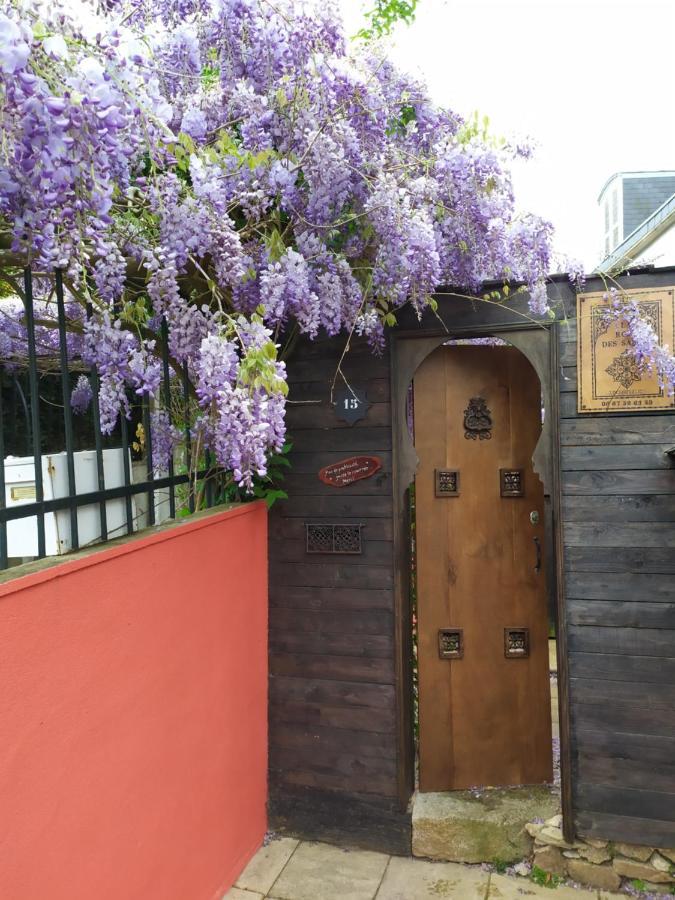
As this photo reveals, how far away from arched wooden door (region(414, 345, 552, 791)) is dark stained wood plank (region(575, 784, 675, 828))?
491mm

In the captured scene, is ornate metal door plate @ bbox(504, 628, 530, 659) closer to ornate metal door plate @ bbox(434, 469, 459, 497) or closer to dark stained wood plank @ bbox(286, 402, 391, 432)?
ornate metal door plate @ bbox(434, 469, 459, 497)

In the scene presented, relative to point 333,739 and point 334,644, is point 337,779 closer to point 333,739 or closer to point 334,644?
point 333,739

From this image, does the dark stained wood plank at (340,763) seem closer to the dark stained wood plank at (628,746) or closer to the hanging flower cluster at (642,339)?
the dark stained wood plank at (628,746)

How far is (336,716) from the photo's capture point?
2832 mm

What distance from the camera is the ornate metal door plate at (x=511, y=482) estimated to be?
10.0 ft

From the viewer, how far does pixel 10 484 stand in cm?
177

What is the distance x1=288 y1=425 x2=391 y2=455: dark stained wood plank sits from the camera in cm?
Result: 278

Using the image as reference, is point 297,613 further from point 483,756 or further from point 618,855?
point 618,855

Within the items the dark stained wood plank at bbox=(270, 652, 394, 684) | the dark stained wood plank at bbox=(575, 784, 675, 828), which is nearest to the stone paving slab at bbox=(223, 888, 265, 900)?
the dark stained wood plank at bbox=(270, 652, 394, 684)

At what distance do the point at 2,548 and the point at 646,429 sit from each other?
220 centimetres

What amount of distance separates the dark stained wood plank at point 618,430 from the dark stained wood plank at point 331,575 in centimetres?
91

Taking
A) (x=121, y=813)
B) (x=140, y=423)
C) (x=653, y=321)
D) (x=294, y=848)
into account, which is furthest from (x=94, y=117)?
(x=294, y=848)

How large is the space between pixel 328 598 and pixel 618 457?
1.30 m

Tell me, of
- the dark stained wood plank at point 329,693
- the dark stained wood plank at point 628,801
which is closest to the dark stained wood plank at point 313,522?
the dark stained wood plank at point 329,693
